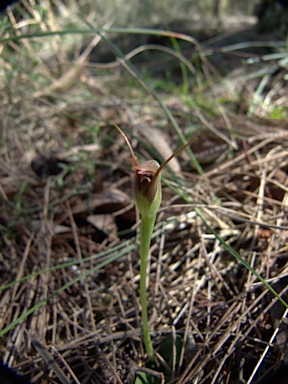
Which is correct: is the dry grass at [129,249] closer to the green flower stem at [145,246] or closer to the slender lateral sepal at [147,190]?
the green flower stem at [145,246]

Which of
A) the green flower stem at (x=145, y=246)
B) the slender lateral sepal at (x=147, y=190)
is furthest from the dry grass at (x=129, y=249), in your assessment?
the slender lateral sepal at (x=147, y=190)

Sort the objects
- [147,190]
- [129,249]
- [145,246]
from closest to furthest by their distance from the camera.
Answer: [147,190]
[145,246]
[129,249]

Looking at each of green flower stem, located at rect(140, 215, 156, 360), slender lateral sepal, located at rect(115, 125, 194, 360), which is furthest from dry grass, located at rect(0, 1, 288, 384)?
slender lateral sepal, located at rect(115, 125, 194, 360)

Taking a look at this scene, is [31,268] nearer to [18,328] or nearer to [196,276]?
[18,328]

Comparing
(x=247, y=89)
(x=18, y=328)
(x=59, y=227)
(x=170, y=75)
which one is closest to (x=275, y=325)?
(x=18, y=328)

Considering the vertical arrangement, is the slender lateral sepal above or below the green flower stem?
above

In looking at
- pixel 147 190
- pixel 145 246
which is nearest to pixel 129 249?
pixel 145 246

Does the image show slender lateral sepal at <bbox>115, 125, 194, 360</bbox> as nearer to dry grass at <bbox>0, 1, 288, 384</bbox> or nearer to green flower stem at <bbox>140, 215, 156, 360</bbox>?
green flower stem at <bbox>140, 215, 156, 360</bbox>

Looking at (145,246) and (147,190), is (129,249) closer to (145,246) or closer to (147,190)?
(145,246)

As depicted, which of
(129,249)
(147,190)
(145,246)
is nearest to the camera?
(147,190)
